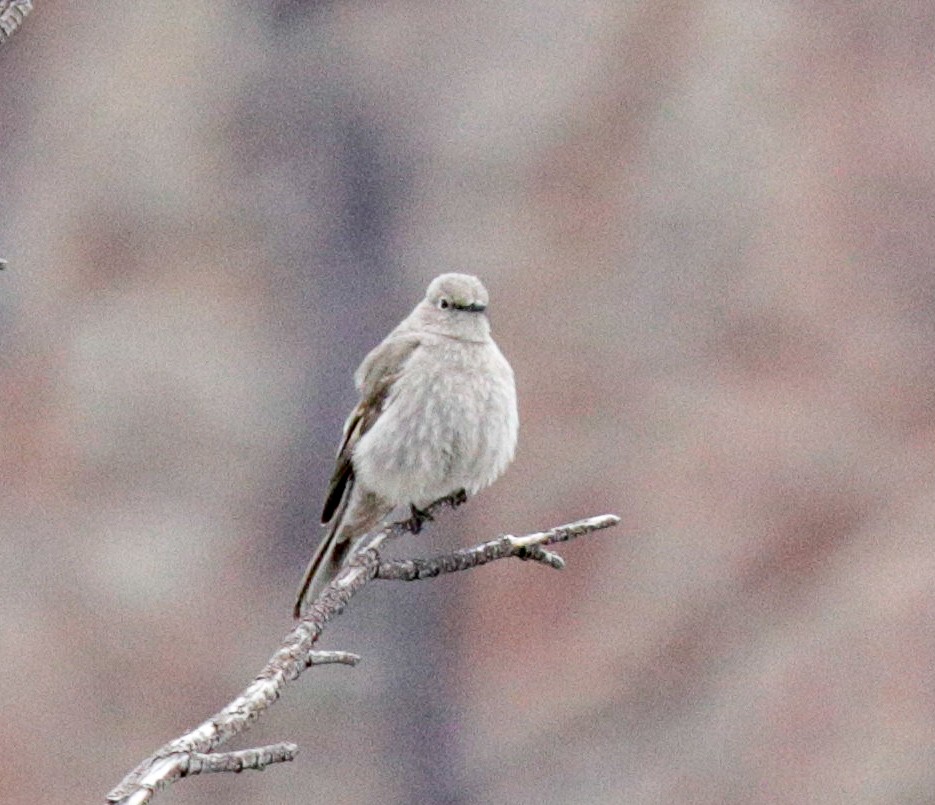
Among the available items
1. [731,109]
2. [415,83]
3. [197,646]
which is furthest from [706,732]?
[415,83]

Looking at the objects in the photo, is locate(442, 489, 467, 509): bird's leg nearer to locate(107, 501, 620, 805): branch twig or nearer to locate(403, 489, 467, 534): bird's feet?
locate(403, 489, 467, 534): bird's feet

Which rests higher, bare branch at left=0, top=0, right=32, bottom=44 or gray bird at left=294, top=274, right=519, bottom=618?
gray bird at left=294, top=274, right=519, bottom=618

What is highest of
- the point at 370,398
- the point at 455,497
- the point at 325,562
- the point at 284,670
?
the point at 370,398

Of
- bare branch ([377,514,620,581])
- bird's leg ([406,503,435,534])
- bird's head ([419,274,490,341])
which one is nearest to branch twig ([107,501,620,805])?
bare branch ([377,514,620,581])

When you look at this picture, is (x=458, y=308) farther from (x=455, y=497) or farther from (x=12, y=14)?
(x=12, y=14)

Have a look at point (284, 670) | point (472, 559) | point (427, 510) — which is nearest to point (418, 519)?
point (427, 510)

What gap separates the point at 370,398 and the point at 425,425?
0.27 metres

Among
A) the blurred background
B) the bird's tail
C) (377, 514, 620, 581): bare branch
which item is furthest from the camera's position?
the blurred background

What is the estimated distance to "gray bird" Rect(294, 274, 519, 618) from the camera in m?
3.48

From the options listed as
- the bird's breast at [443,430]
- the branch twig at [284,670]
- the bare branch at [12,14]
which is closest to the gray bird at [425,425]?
the bird's breast at [443,430]

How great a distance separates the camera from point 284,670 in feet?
6.45

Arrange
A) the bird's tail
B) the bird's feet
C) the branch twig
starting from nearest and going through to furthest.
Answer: the branch twig
the bird's tail
the bird's feet

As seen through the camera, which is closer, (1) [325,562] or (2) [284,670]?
(2) [284,670]

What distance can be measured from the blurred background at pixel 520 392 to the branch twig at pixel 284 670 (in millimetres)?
7247
